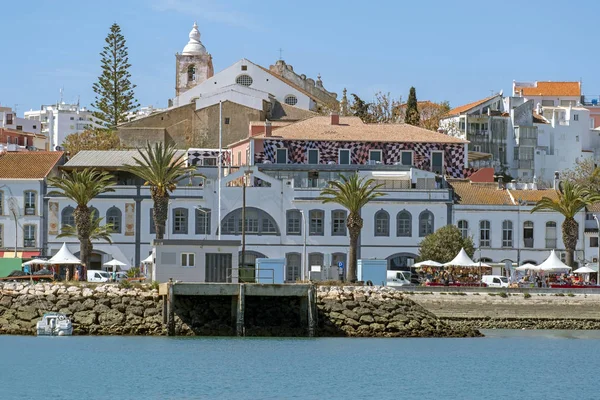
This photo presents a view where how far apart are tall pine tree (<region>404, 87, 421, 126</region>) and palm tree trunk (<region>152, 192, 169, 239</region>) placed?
37.7 metres

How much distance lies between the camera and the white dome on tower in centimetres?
11719

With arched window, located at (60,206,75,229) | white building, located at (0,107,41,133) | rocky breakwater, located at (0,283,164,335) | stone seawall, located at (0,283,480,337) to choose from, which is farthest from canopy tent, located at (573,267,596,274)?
white building, located at (0,107,41,133)

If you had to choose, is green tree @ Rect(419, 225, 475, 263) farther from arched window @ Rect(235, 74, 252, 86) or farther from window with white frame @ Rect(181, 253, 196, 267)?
arched window @ Rect(235, 74, 252, 86)

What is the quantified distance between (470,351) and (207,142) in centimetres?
4503

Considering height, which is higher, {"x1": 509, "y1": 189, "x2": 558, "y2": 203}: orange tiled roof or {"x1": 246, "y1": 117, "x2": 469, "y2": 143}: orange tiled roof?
{"x1": 246, "y1": 117, "x2": 469, "y2": 143}: orange tiled roof

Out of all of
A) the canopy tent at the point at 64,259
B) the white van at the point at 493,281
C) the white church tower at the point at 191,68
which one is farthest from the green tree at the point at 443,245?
the white church tower at the point at 191,68

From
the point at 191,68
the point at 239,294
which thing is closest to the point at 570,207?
the point at 239,294

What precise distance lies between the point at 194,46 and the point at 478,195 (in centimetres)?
4076

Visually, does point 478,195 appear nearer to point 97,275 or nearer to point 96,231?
point 96,231

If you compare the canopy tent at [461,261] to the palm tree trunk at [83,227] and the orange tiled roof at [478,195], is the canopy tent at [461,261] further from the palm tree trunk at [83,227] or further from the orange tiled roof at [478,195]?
the palm tree trunk at [83,227]

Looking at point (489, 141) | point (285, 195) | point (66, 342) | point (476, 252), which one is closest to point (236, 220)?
point (285, 195)

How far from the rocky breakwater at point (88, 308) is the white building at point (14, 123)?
93.9 metres

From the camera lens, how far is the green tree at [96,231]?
255 ft

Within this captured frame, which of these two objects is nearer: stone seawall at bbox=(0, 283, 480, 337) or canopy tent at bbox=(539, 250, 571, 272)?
stone seawall at bbox=(0, 283, 480, 337)
